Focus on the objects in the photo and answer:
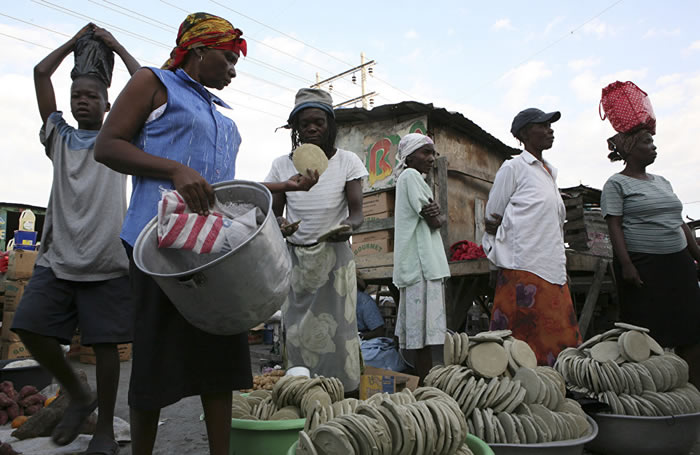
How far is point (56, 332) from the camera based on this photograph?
79.7 inches

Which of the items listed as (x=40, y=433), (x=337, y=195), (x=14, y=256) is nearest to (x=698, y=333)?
(x=337, y=195)

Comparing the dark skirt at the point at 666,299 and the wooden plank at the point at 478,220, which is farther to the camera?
the wooden plank at the point at 478,220

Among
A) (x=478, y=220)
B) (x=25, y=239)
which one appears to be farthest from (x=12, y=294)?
(x=478, y=220)

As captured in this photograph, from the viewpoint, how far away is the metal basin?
108 centimetres

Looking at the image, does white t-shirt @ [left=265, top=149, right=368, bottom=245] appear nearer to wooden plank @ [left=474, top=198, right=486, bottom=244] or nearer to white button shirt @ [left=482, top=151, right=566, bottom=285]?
white button shirt @ [left=482, top=151, right=566, bottom=285]

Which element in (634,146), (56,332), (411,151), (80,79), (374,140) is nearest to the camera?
(56,332)

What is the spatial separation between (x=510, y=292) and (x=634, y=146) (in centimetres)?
137

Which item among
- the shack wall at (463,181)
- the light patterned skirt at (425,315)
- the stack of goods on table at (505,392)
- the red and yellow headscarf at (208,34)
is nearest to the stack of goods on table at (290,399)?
the stack of goods on table at (505,392)

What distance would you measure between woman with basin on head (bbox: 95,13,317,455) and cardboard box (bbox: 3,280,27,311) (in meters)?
4.16

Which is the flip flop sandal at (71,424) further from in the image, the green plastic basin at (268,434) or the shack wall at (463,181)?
the shack wall at (463,181)

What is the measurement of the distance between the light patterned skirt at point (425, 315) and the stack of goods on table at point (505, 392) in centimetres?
107

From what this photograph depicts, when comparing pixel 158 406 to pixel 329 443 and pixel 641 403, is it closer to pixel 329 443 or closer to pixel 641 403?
pixel 329 443

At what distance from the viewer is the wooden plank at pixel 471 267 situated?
14.2 feet

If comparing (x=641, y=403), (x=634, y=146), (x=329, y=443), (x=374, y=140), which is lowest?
(x=641, y=403)
